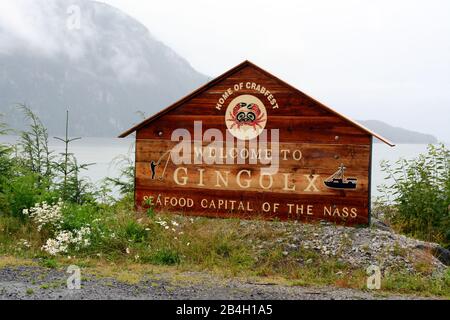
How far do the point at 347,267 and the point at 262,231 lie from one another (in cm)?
190

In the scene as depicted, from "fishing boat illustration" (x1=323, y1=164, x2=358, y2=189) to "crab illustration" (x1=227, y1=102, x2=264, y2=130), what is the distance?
6.06 feet

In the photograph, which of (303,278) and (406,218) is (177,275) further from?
(406,218)

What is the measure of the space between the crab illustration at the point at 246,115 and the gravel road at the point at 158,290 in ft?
13.6

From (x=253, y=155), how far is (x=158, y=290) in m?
4.71

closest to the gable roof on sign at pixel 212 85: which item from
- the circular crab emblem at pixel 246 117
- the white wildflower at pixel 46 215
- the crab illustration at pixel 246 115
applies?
the circular crab emblem at pixel 246 117

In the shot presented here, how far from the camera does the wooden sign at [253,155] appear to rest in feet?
36.1

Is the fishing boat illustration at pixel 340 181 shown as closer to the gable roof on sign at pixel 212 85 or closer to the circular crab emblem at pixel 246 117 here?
the gable roof on sign at pixel 212 85

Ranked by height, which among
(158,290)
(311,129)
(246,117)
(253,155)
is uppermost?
(246,117)

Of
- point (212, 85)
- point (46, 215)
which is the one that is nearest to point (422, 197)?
point (212, 85)

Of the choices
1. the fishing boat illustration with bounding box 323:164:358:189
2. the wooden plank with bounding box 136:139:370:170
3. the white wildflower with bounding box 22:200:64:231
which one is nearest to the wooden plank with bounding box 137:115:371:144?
the wooden plank with bounding box 136:139:370:170

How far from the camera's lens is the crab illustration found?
11.5m

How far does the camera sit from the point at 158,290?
24.5 ft

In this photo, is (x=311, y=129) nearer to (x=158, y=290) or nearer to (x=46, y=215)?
(x=158, y=290)

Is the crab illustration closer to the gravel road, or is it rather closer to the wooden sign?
the wooden sign
